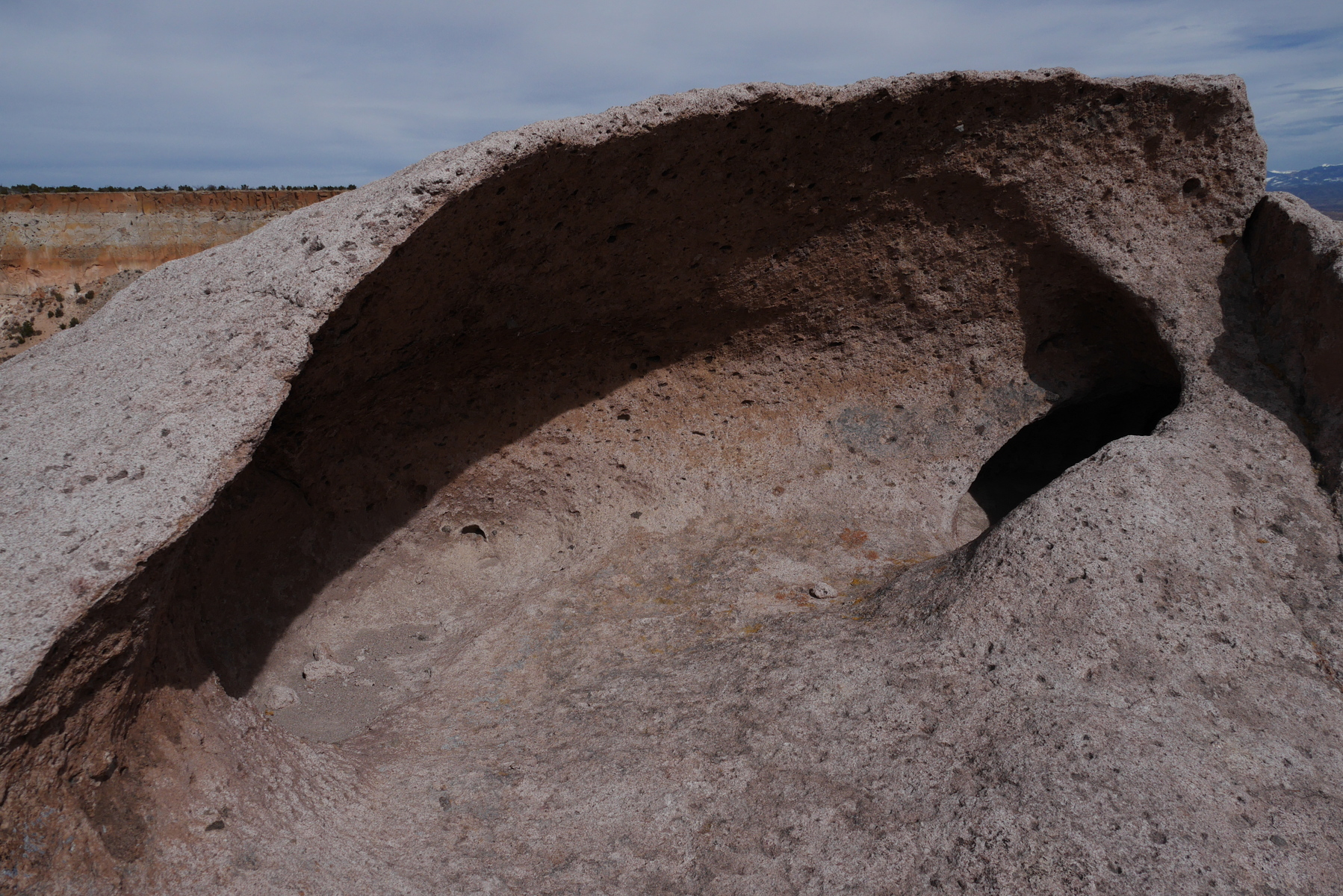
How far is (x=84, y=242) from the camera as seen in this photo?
12.0 metres

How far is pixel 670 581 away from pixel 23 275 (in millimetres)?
13049

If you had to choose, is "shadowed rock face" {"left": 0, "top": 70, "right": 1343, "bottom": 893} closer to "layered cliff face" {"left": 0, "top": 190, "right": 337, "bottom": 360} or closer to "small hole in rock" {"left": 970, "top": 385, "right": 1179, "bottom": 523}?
"small hole in rock" {"left": 970, "top": 385, "right": 1179, "bottom": 523}

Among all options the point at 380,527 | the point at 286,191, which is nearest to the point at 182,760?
the point at 380,527

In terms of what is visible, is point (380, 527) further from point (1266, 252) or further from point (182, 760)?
point (1266, 252)

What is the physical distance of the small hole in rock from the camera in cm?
423

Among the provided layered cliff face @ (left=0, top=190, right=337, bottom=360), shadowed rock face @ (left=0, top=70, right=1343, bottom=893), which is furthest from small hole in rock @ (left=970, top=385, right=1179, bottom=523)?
layered cliff face @ (left=0, top=190, right=337, bottom=360)

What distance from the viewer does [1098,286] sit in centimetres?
347

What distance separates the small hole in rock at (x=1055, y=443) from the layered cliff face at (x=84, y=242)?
10.8 m

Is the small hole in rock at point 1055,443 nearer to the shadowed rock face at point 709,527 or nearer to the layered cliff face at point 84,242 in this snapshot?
the shadowed rock face at point 709,527

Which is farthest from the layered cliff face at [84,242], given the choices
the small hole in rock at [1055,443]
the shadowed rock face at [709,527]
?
the small hole in rock at [1055,443]

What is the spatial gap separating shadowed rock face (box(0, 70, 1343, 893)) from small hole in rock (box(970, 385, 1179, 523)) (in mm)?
26

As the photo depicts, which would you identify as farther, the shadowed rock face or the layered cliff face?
the layered cliff face

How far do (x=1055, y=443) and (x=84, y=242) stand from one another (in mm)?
13427

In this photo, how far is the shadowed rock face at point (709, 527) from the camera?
182cm
